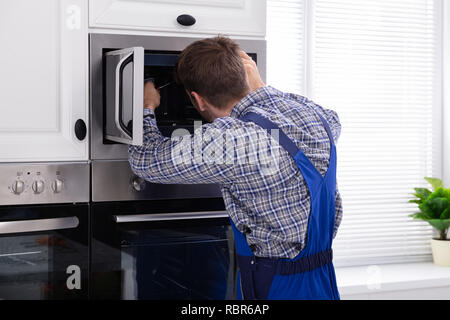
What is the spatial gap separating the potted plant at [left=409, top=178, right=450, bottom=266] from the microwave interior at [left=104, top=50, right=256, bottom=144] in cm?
162

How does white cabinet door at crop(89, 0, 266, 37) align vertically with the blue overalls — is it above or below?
above

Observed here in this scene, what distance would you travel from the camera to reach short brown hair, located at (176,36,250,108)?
1.48 m

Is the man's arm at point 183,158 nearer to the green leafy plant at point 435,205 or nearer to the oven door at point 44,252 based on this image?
the oven door at point 44,252

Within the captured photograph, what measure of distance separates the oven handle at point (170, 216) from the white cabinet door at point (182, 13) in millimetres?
539

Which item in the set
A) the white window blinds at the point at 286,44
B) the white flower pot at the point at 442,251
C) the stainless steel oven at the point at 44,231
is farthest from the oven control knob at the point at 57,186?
the white flower pot at the point at 442,251

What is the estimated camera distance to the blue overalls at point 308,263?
4.91 feet

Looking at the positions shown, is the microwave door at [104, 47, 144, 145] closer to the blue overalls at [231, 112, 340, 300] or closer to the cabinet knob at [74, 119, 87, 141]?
the cabinet knob at [74, 119, 87, 141]

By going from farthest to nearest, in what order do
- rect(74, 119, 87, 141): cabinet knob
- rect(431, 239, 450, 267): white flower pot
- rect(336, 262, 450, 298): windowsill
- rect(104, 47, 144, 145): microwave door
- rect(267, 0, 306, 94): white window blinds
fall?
rect(431, 239, 450, 267): white flower pot, rect(267, 0, 306, 94): white window blinds, rect(336, 262, 450, 298): windowsill, rect(74, 119, 87, 141): cabinet knob, rect(104, 47, 144, 145): microwave door

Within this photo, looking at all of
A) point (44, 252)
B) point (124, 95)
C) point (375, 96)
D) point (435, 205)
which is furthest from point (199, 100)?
point (435, 205)

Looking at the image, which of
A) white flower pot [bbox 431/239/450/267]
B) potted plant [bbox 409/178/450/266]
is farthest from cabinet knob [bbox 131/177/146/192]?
white flower pot [bbox 431/239/450/267]

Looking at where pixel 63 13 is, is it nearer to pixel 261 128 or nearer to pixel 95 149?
pixel 95 149

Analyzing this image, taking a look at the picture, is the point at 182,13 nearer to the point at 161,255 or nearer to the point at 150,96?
the point at 150,96

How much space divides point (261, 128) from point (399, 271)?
5.76ft
